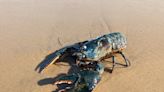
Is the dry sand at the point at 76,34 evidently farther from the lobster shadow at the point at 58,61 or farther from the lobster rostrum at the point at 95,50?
the lobster rostrum at the point at 95,50

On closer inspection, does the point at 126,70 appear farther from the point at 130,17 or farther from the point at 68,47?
the point at 130,17

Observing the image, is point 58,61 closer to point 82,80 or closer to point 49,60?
point 49,60

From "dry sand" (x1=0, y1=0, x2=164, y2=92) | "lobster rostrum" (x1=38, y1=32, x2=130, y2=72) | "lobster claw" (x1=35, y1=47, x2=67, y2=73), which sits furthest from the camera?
"lobster rostrum" (x1=38, y1=32, x2=130, y2=72)

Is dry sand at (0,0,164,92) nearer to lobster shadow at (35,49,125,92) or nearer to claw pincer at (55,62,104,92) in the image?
lobster shadow at (35,49,125,92)

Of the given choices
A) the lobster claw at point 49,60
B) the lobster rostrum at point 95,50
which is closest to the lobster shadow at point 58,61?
the lobster claw at point 49,60

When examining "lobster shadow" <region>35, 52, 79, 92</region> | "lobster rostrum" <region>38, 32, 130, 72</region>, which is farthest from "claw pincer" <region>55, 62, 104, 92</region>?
"lobster rostrum" <region>38, 32, 130, 72</region>

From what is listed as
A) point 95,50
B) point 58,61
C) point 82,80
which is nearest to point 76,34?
point 95,50

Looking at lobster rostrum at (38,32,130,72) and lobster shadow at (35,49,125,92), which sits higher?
lobster rostrum at (38,32,130,72)

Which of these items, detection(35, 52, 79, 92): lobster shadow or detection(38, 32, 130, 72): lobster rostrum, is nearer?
detection(35, 52, 79, 92): lobster shadow
